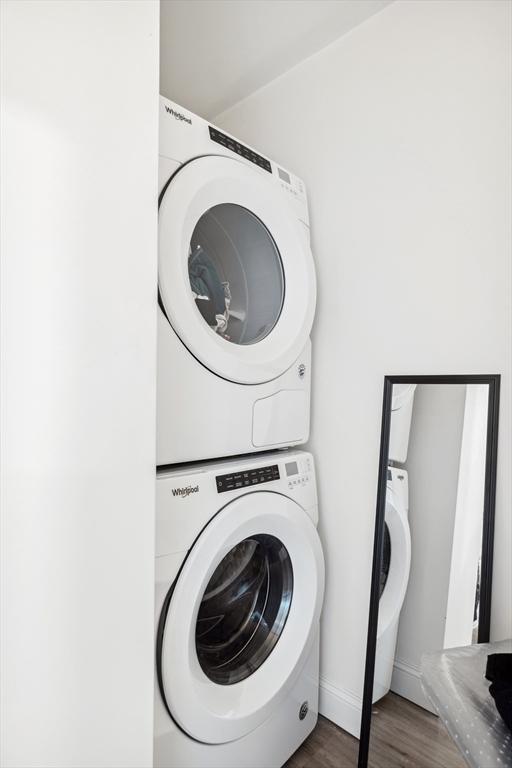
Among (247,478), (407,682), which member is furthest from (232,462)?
(407,682)

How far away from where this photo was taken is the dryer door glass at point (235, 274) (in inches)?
52.9

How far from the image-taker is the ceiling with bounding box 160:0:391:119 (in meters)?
1.51

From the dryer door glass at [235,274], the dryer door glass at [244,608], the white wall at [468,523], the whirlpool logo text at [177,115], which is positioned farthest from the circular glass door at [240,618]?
the whirlpool logo text at [177,115]

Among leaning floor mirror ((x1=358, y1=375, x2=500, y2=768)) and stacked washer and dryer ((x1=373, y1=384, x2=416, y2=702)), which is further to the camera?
stacked washer and dryer ((x1=373, y1=384, x2=416, y2=702))

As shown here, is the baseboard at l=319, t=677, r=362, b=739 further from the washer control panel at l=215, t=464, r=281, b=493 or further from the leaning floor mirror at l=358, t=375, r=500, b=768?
the washer control panel at l=215, t=464, r=281, b=493

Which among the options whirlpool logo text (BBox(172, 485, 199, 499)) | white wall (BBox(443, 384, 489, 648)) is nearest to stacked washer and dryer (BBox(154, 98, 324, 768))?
whirlpool logo text (BBox(172, 485, 199, 499))

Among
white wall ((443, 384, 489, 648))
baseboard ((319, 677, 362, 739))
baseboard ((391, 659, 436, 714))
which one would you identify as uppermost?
white wall ((443, 384, 489, 648))

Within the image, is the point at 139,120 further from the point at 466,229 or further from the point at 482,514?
the point at 482,514

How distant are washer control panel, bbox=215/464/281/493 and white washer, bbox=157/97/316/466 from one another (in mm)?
74

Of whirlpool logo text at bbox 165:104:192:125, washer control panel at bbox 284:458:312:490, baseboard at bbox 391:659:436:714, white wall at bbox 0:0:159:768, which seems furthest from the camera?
washer control panel at bbox 284:458:312:490

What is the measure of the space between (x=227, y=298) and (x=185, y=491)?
63 centimetres

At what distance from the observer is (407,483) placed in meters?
1.39

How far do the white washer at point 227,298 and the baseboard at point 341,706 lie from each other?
2.95ft

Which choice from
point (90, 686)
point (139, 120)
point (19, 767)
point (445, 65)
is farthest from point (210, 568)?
point (445, 65)
